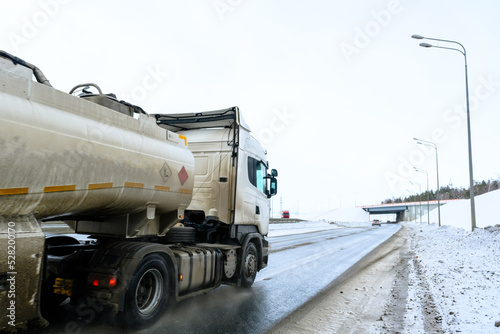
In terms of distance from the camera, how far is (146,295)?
4.78 meters

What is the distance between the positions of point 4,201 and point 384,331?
469 centimetres

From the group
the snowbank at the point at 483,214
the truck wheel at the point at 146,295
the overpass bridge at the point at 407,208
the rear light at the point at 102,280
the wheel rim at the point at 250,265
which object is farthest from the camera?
the overpass bridge at the point at 407,208

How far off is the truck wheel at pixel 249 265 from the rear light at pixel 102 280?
3406 millimetres

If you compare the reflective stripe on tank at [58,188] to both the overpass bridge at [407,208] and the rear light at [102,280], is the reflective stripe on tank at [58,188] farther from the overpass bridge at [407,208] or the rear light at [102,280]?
the overpass bridge at [407,208]

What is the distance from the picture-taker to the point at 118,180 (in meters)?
4.30

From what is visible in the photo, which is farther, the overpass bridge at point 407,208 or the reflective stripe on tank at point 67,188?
the overpass bridge at point 407,208

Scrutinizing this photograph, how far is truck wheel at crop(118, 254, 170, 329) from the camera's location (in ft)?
14.3

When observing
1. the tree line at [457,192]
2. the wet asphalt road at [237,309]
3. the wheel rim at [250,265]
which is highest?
the tree line at [457,192]

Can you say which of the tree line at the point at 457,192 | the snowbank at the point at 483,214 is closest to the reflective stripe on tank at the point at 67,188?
the snowbank at the point at 483,214

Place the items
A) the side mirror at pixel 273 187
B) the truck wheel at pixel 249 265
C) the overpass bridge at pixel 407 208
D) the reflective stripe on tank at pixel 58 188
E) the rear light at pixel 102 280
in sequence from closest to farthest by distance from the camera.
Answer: the reflective stripe on tank at pixel 58 188, the rear light at pixel 102 280, the truck wheel at pixel 249 265, the side mirror at pixel 273 187, the overpass bridge at pixel 407 208

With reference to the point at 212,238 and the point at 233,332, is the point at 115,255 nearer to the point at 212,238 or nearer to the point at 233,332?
the point at 233,332

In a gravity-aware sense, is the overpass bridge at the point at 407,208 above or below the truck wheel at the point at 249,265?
above

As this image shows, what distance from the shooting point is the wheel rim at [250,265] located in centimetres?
742

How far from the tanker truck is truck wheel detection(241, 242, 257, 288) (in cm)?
3
